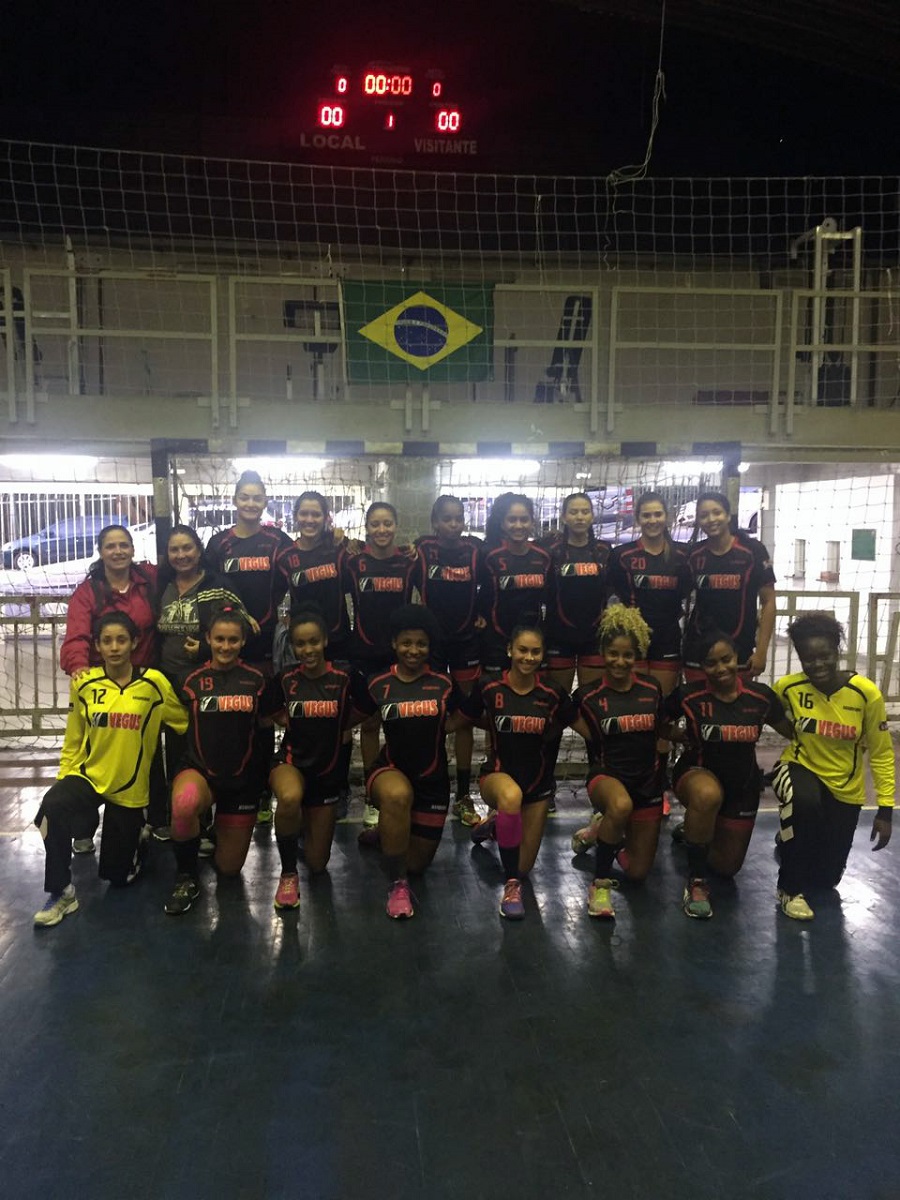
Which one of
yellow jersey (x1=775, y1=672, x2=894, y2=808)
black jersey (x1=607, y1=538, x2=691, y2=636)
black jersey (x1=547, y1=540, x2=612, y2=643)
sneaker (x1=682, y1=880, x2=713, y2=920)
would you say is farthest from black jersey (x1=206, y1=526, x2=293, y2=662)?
yellow jersey (x1=775, y1=672, x2=894, y2=808)

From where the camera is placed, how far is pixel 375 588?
3.74 metres

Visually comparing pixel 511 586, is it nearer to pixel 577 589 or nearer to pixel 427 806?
pixel 577 589

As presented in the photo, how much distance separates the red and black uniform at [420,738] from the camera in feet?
10.5

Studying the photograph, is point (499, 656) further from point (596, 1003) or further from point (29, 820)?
point (29, 820)

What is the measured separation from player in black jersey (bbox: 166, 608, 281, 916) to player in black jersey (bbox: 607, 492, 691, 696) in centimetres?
176

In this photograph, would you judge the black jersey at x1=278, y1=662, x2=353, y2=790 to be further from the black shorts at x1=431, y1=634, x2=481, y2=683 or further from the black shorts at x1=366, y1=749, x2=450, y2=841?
the black shorts at x1=431, y1=634, x2=481, y2=683

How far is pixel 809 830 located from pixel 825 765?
0.29 meters

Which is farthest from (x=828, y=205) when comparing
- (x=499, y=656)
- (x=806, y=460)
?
(x=499, y=656)

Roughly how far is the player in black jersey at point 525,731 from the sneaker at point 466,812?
1.95 ft

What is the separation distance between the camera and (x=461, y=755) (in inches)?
154

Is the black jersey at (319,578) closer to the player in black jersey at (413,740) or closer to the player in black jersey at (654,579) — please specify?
the player in black jersey at (413,740)

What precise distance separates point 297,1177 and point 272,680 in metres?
1.85

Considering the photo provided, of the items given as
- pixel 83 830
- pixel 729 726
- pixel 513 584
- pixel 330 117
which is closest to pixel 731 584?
pixel 729 726

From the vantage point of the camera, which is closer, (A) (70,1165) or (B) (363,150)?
(A) (70,1165)
